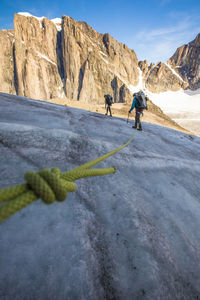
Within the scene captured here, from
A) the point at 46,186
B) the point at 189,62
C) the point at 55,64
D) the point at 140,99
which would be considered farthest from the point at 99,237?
the point at 189,62

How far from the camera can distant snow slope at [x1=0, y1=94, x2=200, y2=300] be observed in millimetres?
1051

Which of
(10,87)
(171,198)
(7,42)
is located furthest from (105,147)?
(7,42)

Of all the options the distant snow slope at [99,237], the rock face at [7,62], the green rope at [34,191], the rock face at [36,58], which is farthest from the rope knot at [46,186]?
the rock face at [7,62]

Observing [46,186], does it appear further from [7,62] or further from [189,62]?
[189,62]

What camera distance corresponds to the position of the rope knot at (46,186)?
919mm

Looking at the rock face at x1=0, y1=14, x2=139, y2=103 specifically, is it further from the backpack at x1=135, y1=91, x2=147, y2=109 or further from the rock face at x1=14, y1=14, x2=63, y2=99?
the backpack at x1=135, y1=91, x2=147, y2=109

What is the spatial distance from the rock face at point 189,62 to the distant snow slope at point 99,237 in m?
110

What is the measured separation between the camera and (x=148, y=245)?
1392 millimetres

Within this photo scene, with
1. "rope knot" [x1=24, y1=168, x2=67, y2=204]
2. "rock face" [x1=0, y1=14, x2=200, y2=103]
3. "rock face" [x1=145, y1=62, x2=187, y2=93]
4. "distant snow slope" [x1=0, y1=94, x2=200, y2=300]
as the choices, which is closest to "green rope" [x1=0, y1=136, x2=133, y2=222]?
"rope knot" [x1=24, y1=168, x2=67, y2=204]

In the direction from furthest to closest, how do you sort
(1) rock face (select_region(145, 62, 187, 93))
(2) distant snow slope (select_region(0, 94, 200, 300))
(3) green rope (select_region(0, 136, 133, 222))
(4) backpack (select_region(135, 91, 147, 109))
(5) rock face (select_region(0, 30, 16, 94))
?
(1) rock face (select_region(145, 62, 187, 93)), (5) rock face (select_region(0, 30, 16, 94)), (4) backpack (select_region(135, 91, 147, 109)), (2) distant snow slope (select_region(0, 94, 200, 300)), (3) green rope (select_region(0, 136, 133, 222))

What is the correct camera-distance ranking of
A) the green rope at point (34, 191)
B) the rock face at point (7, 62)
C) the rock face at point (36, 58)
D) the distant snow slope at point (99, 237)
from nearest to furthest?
the green rope at point (34, 191) → the distant snow slope at point (99, 237) → the rock face at point (7, 62) → the rock face at point (36, 58)

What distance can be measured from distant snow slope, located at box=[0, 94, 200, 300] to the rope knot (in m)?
0.54

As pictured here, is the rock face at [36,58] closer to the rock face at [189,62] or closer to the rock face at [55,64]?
the rock face at [55,64]

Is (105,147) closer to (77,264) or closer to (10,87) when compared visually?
(77,264)
